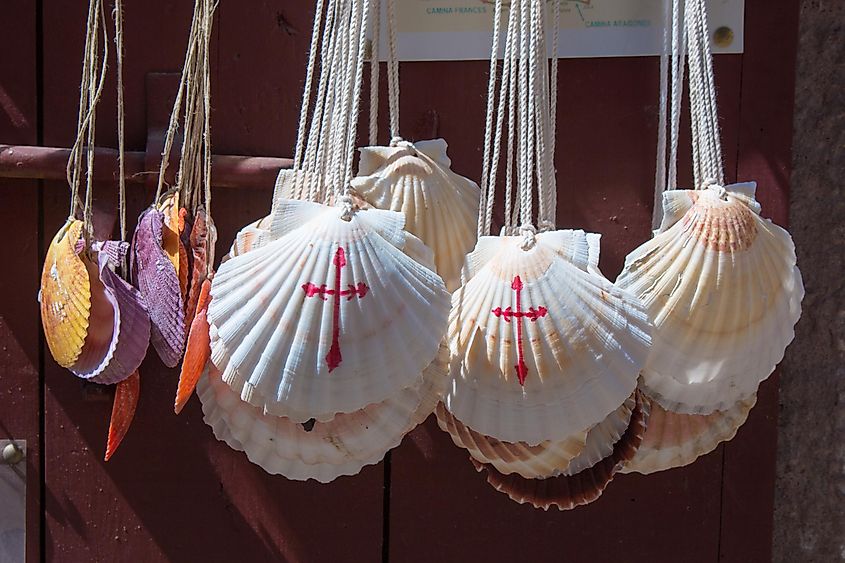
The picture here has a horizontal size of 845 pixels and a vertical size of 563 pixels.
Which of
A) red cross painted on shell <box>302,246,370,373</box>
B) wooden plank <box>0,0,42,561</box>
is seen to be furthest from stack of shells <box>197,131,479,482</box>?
wooden plank <box>0,0,42,561</box>

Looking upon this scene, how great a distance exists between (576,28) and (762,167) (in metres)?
0.25

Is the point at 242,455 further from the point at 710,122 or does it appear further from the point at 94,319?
the point at 710,122

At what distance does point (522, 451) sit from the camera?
0.59 m

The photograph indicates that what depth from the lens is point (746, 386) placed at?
61cm

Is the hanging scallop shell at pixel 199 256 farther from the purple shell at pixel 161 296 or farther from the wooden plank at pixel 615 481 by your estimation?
the wooden plank at pixel 615 481

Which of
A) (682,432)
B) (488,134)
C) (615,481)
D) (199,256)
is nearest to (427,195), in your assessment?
(488,134)

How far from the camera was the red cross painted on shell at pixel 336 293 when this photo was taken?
525 mm

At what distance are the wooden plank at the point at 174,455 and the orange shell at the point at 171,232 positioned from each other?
0.15m

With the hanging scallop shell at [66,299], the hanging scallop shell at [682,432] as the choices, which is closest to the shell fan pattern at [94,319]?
the hanging scallop shell at [66,299]

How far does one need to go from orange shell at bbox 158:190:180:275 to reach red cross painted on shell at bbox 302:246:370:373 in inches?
6.4

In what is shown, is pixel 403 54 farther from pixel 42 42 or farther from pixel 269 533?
pixel 269 533

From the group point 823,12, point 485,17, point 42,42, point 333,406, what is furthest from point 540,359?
point 42,42

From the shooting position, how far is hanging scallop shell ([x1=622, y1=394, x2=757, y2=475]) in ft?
2.13

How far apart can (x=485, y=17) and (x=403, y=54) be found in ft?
0.31
